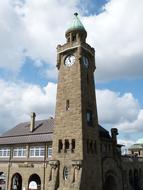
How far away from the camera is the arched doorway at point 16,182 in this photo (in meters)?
52.8

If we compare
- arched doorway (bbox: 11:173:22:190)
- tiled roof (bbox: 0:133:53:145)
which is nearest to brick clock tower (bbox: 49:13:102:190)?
tiled roof (bbox: 0:133:53:145)

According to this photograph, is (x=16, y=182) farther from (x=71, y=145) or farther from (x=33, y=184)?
(x=71, y=145)

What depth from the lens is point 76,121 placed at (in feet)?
→ 144

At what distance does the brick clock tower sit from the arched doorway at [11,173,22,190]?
11.7m

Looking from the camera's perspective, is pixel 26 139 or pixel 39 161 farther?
pixel 26 139

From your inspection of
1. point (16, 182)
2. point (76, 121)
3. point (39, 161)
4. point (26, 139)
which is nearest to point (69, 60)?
point (76, 121)

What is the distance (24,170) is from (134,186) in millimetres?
22285

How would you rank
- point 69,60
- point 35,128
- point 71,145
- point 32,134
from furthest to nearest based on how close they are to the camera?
point 35,128, point 32,134, point 69,60, point 71,145

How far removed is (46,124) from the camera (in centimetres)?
5556

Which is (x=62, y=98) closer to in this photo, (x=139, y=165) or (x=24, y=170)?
(x=24, y=170)

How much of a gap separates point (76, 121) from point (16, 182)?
18629 mm

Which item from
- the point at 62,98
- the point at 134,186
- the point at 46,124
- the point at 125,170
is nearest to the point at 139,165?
the point at 134,186

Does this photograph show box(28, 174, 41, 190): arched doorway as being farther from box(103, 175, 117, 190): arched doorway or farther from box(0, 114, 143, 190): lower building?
box(103, 175, 117, 190): arched doorway

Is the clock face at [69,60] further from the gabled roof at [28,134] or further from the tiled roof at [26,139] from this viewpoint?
the tiled roof at [26,139]
